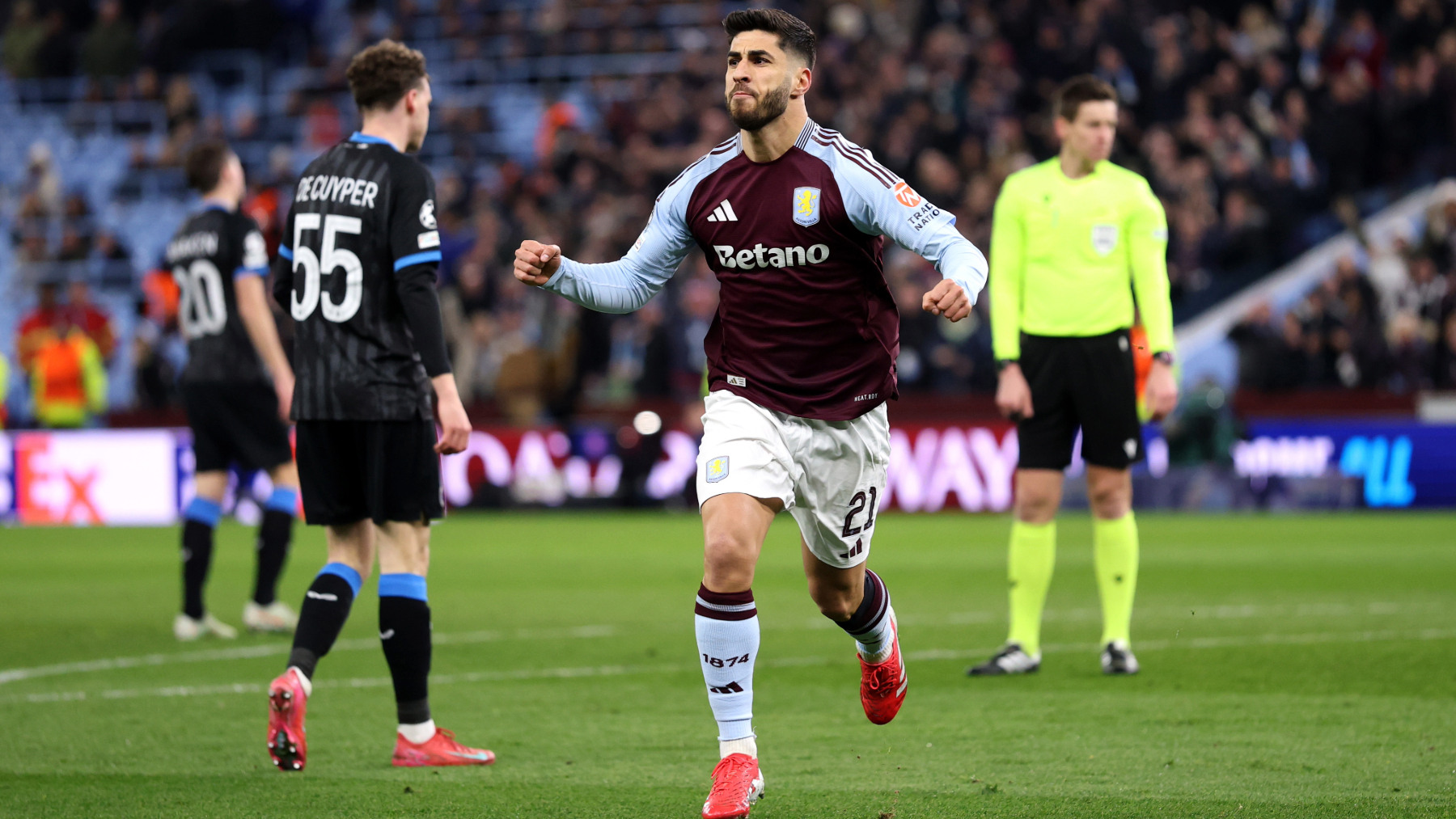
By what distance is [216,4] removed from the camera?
91.5 feet

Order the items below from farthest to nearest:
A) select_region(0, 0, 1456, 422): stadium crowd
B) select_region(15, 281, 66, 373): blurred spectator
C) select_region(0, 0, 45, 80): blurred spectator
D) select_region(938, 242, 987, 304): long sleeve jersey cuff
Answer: select_region(0, 0, 45, 80): blurred spectator < select_region(15, 281, 66, 373): blurred spectator < select_region(0, 0, 1456, 422): stadium crowd < select_region(938, 242, 987, 304): long sleeve jersey cuff

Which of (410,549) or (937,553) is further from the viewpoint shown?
(937,553)

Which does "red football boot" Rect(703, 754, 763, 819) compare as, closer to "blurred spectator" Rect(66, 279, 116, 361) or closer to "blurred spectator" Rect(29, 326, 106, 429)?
"blurred spectator" Rect(29, 326, 106, 429)

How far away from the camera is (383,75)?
5547mm

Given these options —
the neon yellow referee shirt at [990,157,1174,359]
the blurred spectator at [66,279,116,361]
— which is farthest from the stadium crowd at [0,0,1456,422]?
the neon yellow referee shirt at [990,157,1174,359]

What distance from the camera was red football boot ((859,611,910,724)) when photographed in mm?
5453

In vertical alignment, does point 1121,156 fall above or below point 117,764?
above

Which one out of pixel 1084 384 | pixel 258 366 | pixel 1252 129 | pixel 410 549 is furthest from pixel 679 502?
pixel 410 549

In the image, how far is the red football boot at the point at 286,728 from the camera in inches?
191

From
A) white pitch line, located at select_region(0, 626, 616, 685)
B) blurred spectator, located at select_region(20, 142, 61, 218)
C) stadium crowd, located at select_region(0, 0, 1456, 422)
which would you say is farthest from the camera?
blurred spectator, located at select_region(20, 142, 61, 218)

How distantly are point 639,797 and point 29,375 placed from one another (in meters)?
19.7

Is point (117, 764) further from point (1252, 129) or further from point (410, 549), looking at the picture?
point (1252, 129)

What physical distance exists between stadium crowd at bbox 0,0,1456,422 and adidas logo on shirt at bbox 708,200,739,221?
13.9 metres

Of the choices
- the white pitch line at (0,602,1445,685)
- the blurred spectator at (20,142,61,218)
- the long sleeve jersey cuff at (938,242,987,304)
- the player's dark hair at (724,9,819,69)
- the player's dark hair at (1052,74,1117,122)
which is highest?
the blurred spectator at (20,142,61,218)
